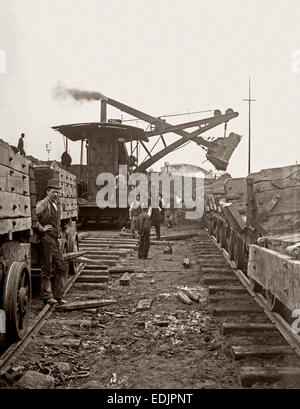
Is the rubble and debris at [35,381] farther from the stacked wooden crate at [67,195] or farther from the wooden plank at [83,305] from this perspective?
the stacked wooden crate at [67,195]

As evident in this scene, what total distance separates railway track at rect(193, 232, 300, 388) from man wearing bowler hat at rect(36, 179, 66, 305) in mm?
2179

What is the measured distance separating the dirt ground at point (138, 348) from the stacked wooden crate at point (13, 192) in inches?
49.5

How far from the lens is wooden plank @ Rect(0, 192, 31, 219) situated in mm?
4027

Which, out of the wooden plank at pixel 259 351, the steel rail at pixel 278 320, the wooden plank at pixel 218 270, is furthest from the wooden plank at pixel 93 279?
the wooden plank at pixel 259 351

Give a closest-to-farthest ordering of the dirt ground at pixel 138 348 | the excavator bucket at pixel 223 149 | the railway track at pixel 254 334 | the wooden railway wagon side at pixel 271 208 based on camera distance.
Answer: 1. the railway track at pixel 254 334
2. the dirt ground at pixel 138 348
3. the wooden railway wagon side at pixel 271 208
4. the excavator bucket at pixel 223 149

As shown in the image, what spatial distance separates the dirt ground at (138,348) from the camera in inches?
150

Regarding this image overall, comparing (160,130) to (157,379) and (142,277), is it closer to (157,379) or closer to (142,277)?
(142,277)

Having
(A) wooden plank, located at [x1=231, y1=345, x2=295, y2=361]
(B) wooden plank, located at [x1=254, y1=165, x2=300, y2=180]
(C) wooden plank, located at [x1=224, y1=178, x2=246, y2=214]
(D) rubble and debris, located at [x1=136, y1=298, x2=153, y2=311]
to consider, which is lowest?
(D) rubble and debris, located at [x1=136, y1=298, x2=153, y2=311]

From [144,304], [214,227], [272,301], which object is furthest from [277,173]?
[214,227]

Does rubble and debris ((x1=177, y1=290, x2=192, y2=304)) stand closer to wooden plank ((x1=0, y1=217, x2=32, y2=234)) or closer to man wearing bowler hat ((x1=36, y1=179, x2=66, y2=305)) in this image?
man wearing bowler hat ((x1=36, y1=179, x2=66, y2=305))

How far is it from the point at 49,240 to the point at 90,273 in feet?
8.65

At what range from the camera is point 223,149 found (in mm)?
21844

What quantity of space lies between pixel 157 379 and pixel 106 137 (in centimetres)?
1533

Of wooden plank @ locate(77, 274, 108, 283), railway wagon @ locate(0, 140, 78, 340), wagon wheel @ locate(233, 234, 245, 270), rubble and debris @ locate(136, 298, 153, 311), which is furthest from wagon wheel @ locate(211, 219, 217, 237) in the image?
railway wagon @ locate(0, 140, 78, 340)
